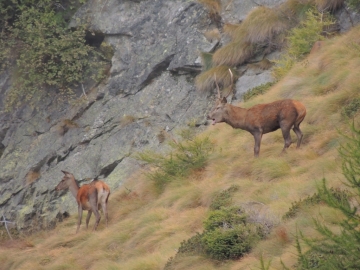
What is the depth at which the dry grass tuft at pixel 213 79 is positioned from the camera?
19.0 m

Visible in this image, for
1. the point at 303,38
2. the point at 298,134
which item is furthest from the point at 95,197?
the point at 303,38

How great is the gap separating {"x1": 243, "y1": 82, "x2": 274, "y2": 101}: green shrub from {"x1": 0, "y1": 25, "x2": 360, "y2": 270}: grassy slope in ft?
2.24

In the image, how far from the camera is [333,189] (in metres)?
9.36

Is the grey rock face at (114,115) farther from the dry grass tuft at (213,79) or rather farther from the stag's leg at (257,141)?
the stag's leg at (257,141)

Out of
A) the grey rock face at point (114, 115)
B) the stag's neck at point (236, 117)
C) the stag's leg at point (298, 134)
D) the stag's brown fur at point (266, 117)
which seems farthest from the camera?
the grey rock face at point (114, 115)

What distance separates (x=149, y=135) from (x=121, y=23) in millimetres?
4456

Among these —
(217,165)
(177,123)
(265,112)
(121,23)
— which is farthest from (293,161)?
(121,23)

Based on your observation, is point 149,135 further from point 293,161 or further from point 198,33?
point 293,161

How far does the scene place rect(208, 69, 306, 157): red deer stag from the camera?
1238cm

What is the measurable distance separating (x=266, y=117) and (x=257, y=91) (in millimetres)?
5567

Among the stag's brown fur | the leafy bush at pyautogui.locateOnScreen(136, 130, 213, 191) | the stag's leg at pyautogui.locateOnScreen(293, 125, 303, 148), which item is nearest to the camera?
the stag's brown fur

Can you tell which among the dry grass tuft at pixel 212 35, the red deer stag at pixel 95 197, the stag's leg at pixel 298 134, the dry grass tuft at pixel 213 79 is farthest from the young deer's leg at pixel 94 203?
the dry grass tuft at pixel 212 35

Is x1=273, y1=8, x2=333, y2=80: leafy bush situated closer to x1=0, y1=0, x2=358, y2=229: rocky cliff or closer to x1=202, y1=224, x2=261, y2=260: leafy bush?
x1=0, y1=0, x2=358, y2=229: rocky cliff

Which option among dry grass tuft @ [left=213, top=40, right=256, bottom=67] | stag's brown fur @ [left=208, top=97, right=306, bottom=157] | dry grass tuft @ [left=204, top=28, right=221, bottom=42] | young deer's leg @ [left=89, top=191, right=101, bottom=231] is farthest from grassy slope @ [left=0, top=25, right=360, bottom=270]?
dry grass tuft @ [left=204, top=28, right=221, bottom=42]
